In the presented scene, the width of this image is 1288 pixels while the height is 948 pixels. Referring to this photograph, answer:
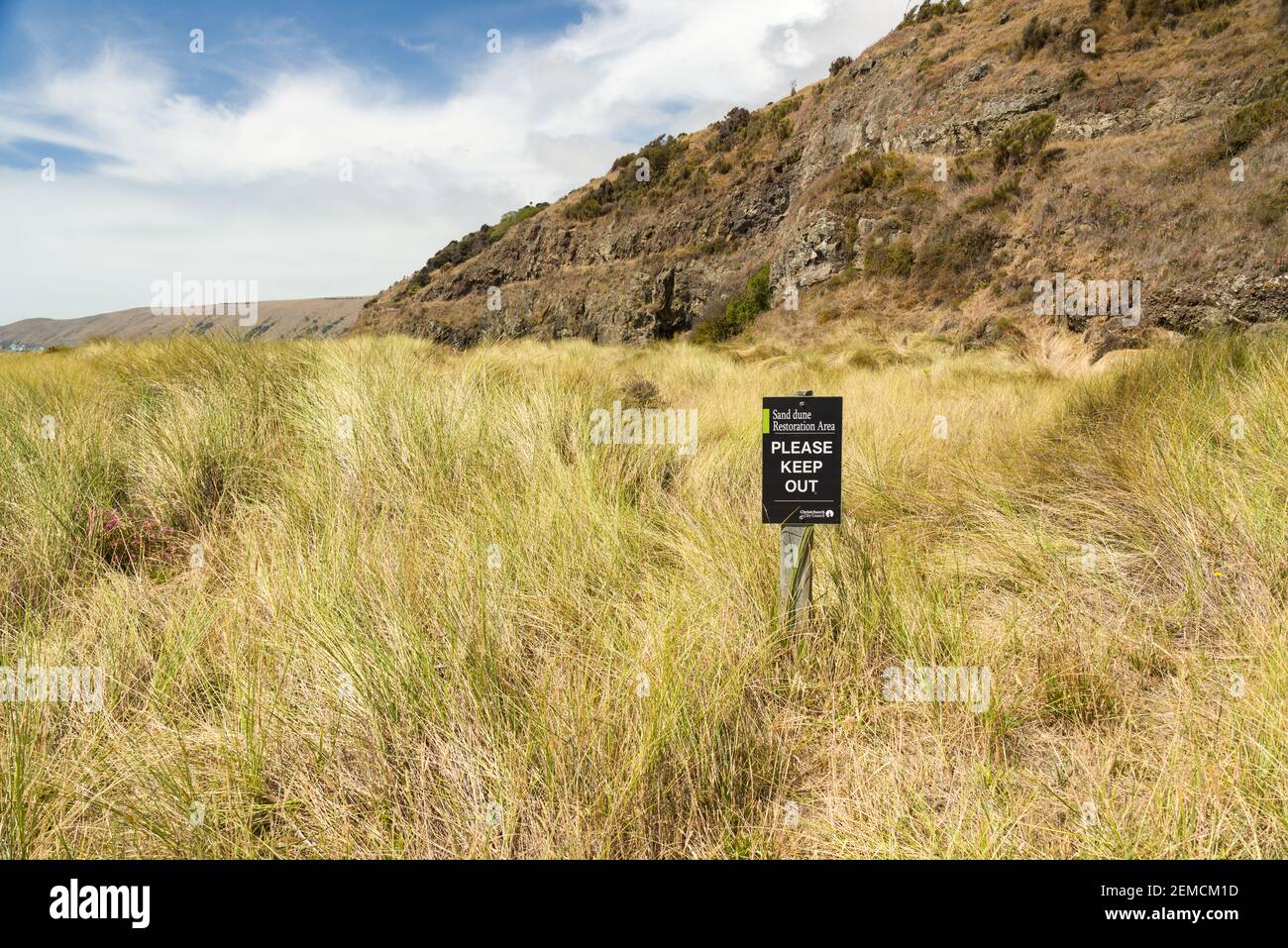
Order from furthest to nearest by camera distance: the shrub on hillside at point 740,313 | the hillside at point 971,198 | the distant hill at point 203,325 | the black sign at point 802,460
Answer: the shrub on hillside at point 740,313
the hillside at point 971,198
the distant hill at point 203,325
the black sign at point 802,460

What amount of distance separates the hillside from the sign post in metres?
12.0

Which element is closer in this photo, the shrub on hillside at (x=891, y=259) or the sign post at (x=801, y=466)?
the sign post at (x=801, y=466)

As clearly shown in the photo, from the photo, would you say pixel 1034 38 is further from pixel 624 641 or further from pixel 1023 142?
pixel 624 641

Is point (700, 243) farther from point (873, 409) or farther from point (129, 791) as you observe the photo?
point (129, 791)

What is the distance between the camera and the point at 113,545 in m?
3.02

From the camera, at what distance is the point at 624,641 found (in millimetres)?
2023

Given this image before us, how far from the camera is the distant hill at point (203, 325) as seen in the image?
581 centimetres

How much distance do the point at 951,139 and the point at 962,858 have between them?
2695 centimetres

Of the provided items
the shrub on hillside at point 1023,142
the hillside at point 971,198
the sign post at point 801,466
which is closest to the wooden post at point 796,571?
the sign post at point 801,466

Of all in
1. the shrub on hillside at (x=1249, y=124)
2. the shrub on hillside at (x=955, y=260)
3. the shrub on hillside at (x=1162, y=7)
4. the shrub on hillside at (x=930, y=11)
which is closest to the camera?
the shrub on hillside at (x=1249, y=124)

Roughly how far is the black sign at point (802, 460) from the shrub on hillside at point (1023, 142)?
22.7 metres

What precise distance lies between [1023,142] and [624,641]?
24005 mm

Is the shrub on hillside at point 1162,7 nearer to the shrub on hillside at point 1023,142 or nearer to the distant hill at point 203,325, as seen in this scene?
the shrub on hillside at point 1023,142
